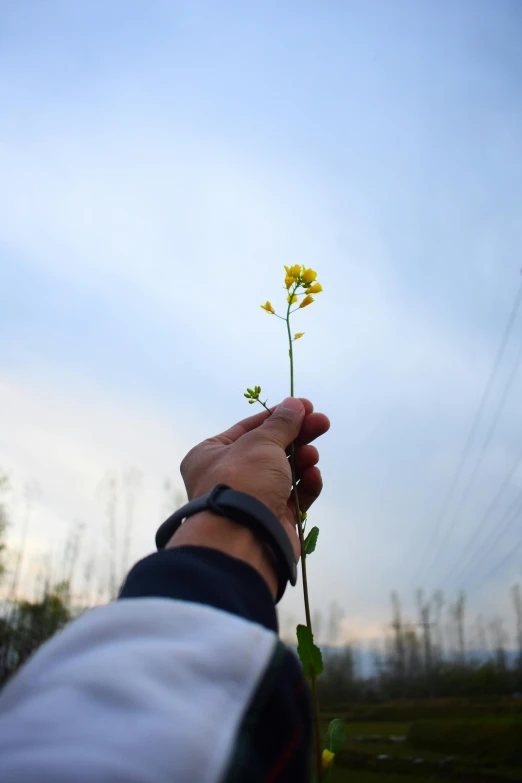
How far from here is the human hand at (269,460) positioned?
131 centimetres

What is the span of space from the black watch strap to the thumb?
0.44 m

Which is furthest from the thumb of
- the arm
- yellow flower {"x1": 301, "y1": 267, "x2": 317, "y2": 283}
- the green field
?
the green field

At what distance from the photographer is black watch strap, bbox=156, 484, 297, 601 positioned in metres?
1.00

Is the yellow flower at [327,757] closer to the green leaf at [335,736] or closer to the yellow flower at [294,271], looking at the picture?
the green leaf at [335,736]

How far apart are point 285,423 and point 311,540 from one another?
36cm

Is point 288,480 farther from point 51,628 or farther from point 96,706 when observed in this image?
point 51,628

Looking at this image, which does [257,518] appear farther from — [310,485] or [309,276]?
[309,276]

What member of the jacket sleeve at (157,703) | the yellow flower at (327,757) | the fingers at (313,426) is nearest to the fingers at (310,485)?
the fingers at (313,426)

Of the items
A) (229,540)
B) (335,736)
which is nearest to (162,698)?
(229,540)

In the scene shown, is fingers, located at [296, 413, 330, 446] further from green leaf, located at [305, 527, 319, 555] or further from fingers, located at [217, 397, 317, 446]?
green leaf, located at [305, 527, 319, 555]

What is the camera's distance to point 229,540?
963mm

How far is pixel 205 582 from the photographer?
0.70 meters

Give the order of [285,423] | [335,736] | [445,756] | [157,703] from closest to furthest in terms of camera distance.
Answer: [157,703]
[335,736]
[285,423]
[445,756]

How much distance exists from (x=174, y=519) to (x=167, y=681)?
2.18ft
